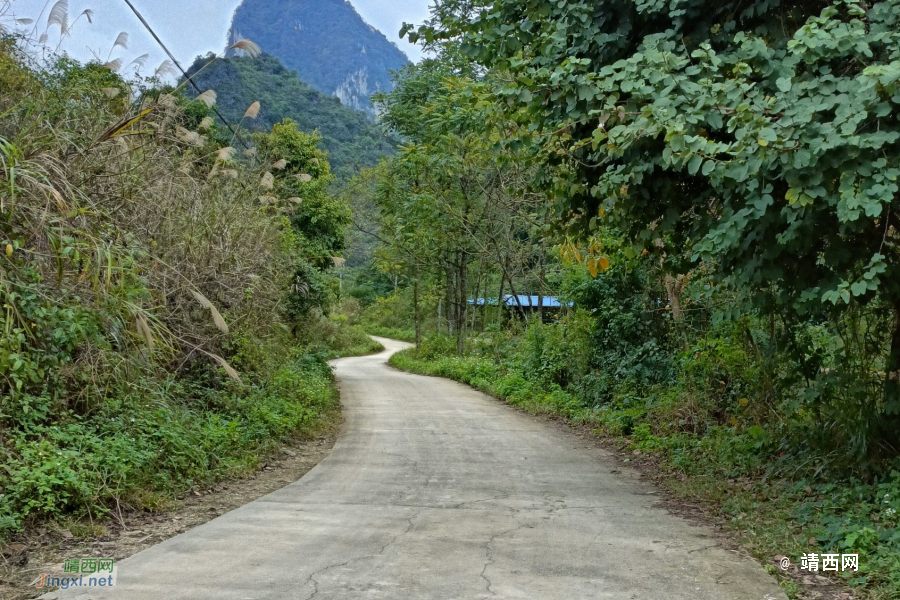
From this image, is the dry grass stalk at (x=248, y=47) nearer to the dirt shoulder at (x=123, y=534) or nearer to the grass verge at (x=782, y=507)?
the dirt shoulder at (x=123, y=534)

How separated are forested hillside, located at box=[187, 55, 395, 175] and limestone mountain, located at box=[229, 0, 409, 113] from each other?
2680 centimetres

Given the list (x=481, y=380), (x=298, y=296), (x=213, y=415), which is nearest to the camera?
(x=213, y=415)

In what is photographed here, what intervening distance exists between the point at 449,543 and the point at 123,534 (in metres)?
2.78

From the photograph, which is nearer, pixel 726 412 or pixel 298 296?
pixel 726 412

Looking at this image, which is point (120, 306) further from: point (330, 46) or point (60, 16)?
point (330, 46)

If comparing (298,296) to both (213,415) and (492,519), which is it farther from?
(492,519)

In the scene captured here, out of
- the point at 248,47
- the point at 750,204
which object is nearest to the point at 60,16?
the point at 248,47

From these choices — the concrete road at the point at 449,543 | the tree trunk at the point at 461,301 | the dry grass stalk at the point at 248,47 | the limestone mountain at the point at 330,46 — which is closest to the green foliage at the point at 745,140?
the concrete road at the point at 449,543

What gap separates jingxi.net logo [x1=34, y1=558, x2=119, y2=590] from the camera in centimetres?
468

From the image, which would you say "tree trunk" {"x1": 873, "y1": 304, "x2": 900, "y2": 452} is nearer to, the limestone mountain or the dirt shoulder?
the dirt shoulder

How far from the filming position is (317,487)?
312 inches

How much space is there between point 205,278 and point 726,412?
7831 millimetres

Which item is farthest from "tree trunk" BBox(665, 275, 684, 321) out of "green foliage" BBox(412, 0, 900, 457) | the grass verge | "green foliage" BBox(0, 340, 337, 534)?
"green foliage" BBox(0, 340, 337, 534)

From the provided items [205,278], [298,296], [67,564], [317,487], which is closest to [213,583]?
[67,564]
